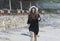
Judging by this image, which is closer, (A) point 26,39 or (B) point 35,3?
(A) point 26,39

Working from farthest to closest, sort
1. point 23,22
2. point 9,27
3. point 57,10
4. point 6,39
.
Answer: point 57,10
point 23,22
point 9,27
point 6,39

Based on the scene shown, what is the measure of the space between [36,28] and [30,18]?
47 cm

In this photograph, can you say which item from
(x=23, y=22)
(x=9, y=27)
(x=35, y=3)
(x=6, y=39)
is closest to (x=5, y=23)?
(x=9, y=27)

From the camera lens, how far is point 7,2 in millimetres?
32750

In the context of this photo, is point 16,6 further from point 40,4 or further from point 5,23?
point 5,23

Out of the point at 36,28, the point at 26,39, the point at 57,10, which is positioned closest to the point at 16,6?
the point at 57,10

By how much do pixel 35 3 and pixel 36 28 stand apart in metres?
26.6

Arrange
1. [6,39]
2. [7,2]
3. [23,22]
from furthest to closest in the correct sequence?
[7,2], [23,22], [6,39]

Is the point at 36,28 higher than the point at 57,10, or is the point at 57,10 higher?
the point at 36,28

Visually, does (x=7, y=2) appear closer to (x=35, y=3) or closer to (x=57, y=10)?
(x=35, y=3)

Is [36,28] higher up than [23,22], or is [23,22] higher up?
[36,28]

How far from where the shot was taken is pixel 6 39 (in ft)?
43.0

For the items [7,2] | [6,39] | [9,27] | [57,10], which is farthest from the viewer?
[57,10]

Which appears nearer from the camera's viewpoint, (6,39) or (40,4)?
(6,39)
